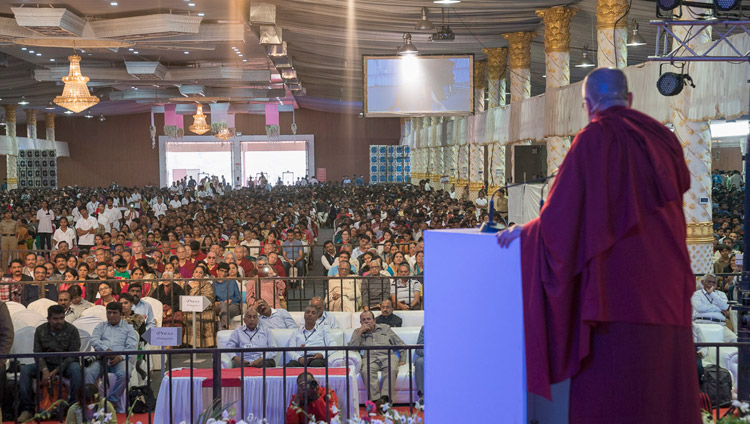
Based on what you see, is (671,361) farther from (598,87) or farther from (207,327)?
(207,327)

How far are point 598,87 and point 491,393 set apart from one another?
3.98ft

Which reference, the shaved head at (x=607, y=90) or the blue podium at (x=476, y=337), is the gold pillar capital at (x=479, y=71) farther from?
the shaved head at (x=607, y=90)

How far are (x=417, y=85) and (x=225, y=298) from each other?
8024mm

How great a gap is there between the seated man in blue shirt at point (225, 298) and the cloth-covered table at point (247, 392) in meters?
3.69

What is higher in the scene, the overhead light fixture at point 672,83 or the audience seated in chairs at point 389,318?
the overhead light fixture at point 672,83

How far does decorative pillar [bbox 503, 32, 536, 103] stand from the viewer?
21.8m

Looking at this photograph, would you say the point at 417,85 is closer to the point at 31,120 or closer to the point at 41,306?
the point at 41,306

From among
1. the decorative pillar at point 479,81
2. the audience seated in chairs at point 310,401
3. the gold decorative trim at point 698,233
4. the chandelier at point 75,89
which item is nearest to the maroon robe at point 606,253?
the audience seated in chairs at point 310,401

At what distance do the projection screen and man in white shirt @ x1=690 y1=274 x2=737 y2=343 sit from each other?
8.52 metres

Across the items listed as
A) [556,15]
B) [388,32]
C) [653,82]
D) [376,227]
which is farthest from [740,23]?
[388,32]

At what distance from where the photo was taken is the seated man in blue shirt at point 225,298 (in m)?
11.5

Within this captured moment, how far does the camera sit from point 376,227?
18328mm

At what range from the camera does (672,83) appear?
10.5m

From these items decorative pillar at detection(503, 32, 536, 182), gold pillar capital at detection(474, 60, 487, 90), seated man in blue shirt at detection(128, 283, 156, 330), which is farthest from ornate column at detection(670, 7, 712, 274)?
gold pillar capital at detection(474, 60, 487, 90)
